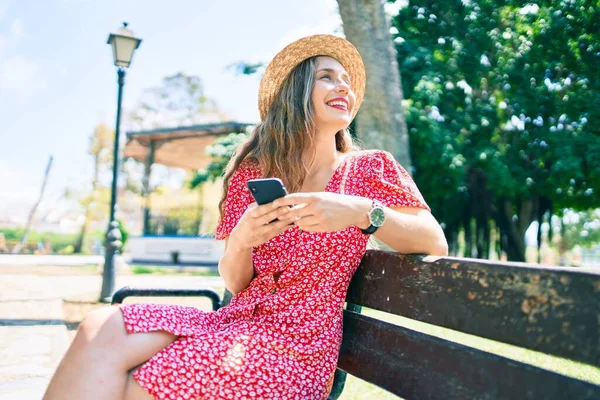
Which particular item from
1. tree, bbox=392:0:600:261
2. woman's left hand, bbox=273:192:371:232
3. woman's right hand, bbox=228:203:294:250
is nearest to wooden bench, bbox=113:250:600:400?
woman's left hand, bbox=273:192:371:232

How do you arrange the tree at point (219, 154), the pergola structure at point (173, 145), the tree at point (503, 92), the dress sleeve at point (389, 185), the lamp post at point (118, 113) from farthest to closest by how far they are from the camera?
1. the pergola structure at point (173, 145)
2. the tree at point (219, 154)
3. the tree at point (503, 92)
4. the lamp post at point (118, 113)
5. the dress sleeve at point (389, 185)

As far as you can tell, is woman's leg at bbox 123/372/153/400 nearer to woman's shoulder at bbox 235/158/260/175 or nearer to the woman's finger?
the woman's finger

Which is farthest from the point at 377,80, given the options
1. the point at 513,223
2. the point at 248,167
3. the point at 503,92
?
the point at 513,223

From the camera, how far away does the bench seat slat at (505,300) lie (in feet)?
3.58

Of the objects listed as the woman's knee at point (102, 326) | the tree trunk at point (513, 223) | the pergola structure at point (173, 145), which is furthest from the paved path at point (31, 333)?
the tree trunk at point (513, 223)

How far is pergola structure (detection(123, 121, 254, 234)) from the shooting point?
17859 millimetres

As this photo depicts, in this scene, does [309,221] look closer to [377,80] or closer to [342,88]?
[342,88]

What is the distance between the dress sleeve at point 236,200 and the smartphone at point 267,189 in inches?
20.9

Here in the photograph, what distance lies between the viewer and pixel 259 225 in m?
1.81

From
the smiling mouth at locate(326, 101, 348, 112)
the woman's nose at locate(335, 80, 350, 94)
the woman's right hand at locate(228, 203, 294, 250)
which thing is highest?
the woman's nose at locate(335, 80, 350, 94)

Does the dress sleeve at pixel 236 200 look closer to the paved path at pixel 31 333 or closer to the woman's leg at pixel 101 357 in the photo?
the woman's leg at pixel 101 357

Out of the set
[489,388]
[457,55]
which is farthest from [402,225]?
[457,55]

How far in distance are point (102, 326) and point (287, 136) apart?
110 cm

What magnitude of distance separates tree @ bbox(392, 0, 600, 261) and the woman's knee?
1035 centimetres
